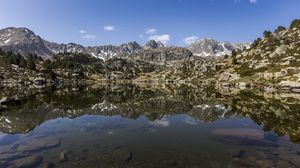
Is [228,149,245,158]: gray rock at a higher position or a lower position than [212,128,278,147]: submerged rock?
higher

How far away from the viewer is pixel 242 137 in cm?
3644

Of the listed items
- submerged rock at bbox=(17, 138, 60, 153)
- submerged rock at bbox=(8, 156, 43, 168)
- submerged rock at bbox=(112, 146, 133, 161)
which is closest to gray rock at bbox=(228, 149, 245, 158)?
submerged rock at bbox=(112, 146, 133, 161)

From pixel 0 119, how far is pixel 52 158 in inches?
1217

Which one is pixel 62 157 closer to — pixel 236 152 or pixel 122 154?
pixel 122 154

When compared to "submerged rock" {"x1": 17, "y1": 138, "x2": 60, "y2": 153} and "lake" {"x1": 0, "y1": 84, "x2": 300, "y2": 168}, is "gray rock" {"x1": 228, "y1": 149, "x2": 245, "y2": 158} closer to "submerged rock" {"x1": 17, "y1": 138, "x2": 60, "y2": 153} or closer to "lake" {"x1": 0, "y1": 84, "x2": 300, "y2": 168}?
"lake" {"x1": 0, "y1": 84, "x2": 300, "y2": 168}

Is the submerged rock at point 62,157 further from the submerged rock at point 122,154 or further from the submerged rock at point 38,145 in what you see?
the submerged rock at point 122,154

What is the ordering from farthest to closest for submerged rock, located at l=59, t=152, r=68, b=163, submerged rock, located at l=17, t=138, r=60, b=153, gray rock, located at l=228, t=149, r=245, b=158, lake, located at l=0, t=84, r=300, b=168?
submerged rock, located at l=17, t=138, r=60, b=153 < gray rock, located at l=228, t=149, r=245, b=158 < submerged rock, located at l=59, t=152, r=68, b=163 < lake, located at l=0, t=84, r=300, b=168

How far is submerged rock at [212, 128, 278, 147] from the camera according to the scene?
3291 centimetres

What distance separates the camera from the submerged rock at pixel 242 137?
32.9 metres

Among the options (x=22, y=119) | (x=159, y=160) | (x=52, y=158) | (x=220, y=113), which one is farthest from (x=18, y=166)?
(x=220, y=113)

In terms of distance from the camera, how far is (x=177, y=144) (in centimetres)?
3216

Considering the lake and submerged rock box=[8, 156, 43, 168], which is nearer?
submerged rock box=[8, 156, 43, 168]

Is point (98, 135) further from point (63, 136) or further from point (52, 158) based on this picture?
point (52, 158)

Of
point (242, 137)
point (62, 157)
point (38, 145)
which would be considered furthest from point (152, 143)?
point (38, 145)
